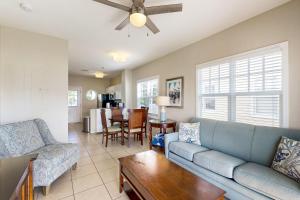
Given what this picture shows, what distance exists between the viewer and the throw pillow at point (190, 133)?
2754 millimetres

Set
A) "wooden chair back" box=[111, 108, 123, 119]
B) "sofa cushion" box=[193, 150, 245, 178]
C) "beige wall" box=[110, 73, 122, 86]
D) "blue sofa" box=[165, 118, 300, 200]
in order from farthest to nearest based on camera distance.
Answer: "beige wall" box=[110, 73, 122, 86] < "wooden chair back" box=[111, 108, 123, 119] < "sofa cushion" box=[193, 150, 245, 178] < "blue sofa" box=[165, 118, 300, 200]

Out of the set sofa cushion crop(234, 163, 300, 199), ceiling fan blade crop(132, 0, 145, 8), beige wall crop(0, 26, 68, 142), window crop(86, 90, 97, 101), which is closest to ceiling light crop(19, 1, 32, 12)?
beige wall crop(0, 26, 68, 142)

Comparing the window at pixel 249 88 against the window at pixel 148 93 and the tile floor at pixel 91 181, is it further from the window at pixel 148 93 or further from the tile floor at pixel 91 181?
the tile floor at pixel 91 181

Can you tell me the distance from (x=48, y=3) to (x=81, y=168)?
8.88 ft

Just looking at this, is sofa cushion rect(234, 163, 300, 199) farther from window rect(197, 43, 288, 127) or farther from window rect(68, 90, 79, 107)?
window rect(68, 90, 79, 107)

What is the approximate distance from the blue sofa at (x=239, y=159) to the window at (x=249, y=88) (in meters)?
0.30

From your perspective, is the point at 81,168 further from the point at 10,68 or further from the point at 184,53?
the point at 184,53

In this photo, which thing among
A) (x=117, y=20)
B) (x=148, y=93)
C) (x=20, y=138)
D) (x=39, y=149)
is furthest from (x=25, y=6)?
(x=148, y=93)

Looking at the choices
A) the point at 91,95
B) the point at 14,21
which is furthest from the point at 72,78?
the point at 14,21

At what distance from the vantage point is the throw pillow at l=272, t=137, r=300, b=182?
59.5 inches

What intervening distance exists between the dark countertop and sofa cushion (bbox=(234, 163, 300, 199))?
2.02m

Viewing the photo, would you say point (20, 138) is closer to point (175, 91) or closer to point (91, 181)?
point (91, 181)

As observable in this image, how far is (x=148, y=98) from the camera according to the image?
530cm

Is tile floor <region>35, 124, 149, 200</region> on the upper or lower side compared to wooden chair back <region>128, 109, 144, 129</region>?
lower
